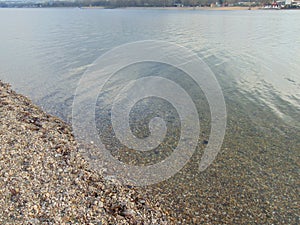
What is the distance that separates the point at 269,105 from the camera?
1166 centimetres

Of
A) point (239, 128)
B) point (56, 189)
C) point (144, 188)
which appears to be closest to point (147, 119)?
point (239, 128)

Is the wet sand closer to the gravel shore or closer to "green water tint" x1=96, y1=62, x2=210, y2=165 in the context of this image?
the gravel shore

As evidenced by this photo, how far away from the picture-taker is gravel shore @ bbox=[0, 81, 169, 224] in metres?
4.88

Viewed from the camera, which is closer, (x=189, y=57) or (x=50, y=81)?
(x=50, y=81)

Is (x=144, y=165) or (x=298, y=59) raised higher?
(x=298, y=59)

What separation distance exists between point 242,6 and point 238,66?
415ft

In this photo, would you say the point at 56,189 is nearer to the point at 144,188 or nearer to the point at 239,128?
the point at 144,188

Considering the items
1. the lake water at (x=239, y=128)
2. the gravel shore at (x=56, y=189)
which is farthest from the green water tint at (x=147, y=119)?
the gravel shore at (x=56, y=189)

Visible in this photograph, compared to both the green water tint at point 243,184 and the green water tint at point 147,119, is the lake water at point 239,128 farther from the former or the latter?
the green water tint at point 147,119

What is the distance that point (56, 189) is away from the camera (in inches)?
219

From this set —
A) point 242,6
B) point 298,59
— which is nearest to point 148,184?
point 298,59

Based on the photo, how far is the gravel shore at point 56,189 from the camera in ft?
16.0

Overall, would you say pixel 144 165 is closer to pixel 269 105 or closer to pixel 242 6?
pixel 269 105

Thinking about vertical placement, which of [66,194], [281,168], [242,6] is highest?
[242,6]
